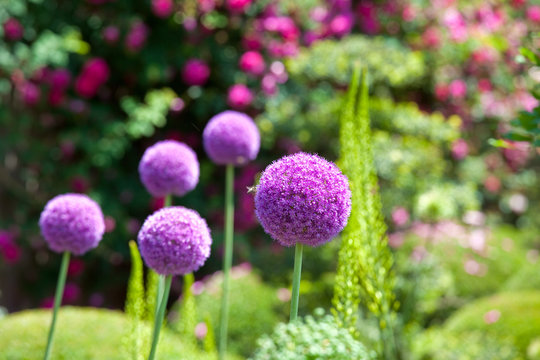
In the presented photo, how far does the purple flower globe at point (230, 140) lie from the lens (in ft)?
7.14

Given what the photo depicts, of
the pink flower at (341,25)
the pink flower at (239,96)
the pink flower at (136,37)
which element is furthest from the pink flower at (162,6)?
the pink flower at (341,25)

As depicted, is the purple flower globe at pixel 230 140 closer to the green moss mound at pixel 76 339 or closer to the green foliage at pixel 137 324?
the green foliage at pixel 137 324

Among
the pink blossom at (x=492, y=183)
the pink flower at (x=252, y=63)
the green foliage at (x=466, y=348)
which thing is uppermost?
the pink flower at (x=252, y=63)

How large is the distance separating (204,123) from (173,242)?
3.76 meters

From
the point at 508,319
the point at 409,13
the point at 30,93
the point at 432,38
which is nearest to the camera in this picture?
the point at 508,319

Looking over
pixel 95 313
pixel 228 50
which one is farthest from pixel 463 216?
pixel 95 313

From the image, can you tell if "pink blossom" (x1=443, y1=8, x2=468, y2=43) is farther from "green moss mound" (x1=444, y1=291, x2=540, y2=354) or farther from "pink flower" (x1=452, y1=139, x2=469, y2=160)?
"green moss mound" (x1=444, y1=291, x2=540, y2=354)

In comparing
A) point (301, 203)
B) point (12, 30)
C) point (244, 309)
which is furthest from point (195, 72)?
Result: point (301, 203)

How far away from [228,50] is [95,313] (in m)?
2.65

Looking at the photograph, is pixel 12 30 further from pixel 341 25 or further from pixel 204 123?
pixel 341 25

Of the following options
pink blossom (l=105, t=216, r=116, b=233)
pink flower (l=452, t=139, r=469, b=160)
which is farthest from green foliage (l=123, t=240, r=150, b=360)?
pink flower (l=452, t=139, r=469, b=160)

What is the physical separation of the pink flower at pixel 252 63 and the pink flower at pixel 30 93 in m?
1.57

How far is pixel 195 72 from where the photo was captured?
4656mm

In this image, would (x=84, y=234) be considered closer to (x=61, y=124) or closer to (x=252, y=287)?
(x=252, y=287)
